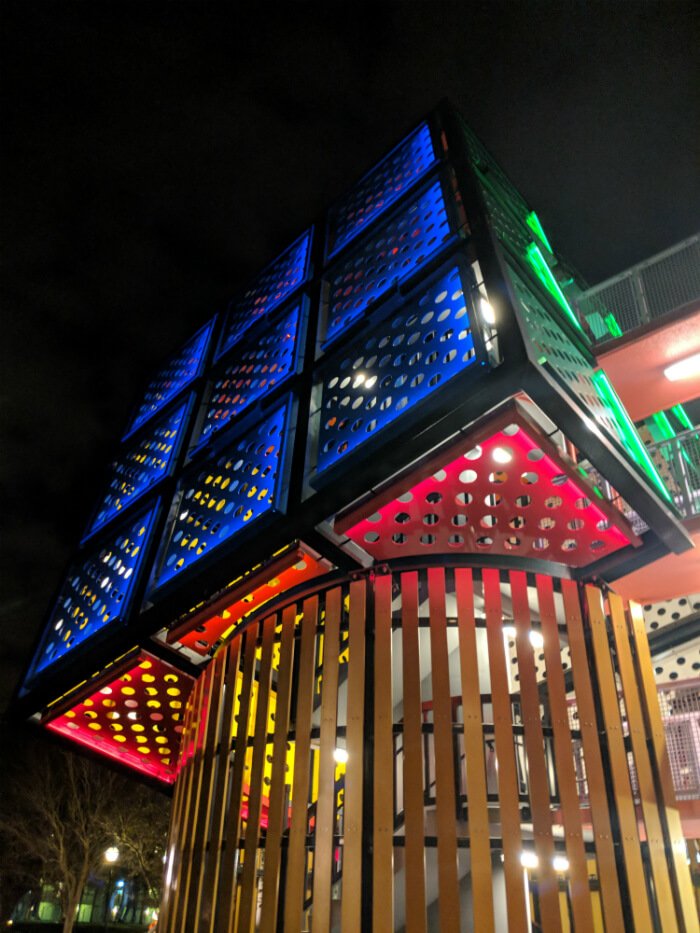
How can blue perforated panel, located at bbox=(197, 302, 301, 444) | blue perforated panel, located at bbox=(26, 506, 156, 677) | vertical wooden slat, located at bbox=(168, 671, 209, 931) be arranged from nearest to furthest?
vertical wooden slat, located at bbox=(168, 671, 209, 931)
blue perforated panel, located at bbox=(197, 302, 301, 444)
blue perforated panel, located at bbox=(26, 506, 156, 677)

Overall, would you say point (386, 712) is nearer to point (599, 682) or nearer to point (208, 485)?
point (599, 682)

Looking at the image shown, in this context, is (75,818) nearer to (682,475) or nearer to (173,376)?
(173,376)

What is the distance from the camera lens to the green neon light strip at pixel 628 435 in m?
8.00

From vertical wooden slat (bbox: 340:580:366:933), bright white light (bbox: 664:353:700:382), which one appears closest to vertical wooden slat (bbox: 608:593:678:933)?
vertical wooden slat (bbox: 340:580:366:933)

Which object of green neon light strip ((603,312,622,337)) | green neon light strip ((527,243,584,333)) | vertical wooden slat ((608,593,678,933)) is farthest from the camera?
green neon light strip ((603,312,622,337))

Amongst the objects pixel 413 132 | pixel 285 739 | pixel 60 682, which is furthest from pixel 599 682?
pixel 413 132

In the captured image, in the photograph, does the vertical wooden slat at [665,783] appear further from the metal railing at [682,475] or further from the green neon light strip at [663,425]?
the green neon light strip at [663,425]

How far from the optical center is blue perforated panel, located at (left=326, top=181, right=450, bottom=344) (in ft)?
31.3

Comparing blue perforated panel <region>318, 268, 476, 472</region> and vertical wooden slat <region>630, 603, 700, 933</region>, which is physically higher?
blue perforated panel <region>318, 268, 476, 472</region>

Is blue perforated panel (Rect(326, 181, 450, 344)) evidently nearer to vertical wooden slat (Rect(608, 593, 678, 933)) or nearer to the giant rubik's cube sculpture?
the giant rubik's cube sculpture

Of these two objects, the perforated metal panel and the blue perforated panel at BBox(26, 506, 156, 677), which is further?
the blue perforated panel at BBox(26, 506, 156, 677)

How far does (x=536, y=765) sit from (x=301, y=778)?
249cm

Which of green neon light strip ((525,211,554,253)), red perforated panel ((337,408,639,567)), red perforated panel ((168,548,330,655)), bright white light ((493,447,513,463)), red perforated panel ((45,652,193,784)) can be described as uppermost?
green neon light strip ((525,211,554,253))

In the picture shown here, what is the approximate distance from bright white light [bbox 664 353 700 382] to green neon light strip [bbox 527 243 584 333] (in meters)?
1.82
